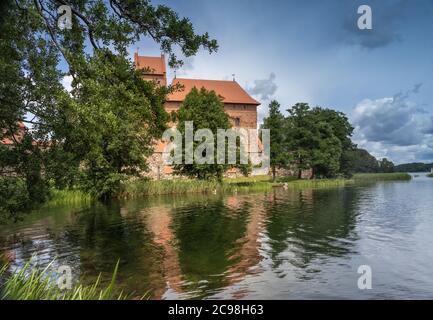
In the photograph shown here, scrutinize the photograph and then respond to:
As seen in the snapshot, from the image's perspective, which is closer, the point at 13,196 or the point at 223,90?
the point at 13,196

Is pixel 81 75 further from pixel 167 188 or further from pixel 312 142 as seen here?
pixel 312 142

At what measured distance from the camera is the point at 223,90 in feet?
238

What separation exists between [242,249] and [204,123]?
3175cm

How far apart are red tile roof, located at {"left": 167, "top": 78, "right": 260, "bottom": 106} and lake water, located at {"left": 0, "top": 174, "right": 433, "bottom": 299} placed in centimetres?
4663

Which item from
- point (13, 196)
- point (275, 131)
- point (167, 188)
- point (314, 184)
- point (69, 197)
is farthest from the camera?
point (275, 131)

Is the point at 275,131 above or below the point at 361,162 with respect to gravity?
above

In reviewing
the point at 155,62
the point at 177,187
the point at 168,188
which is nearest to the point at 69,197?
the point at 168,188

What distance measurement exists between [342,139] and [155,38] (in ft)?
211

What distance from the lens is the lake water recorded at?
9.88 meters

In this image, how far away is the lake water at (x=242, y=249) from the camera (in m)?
9.88

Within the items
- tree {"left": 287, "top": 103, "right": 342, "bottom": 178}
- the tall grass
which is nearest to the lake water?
the tall grass

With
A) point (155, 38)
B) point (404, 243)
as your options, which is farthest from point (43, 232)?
point (404, 243)

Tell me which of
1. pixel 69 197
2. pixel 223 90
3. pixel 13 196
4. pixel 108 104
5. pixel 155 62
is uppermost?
pixel 155 62
